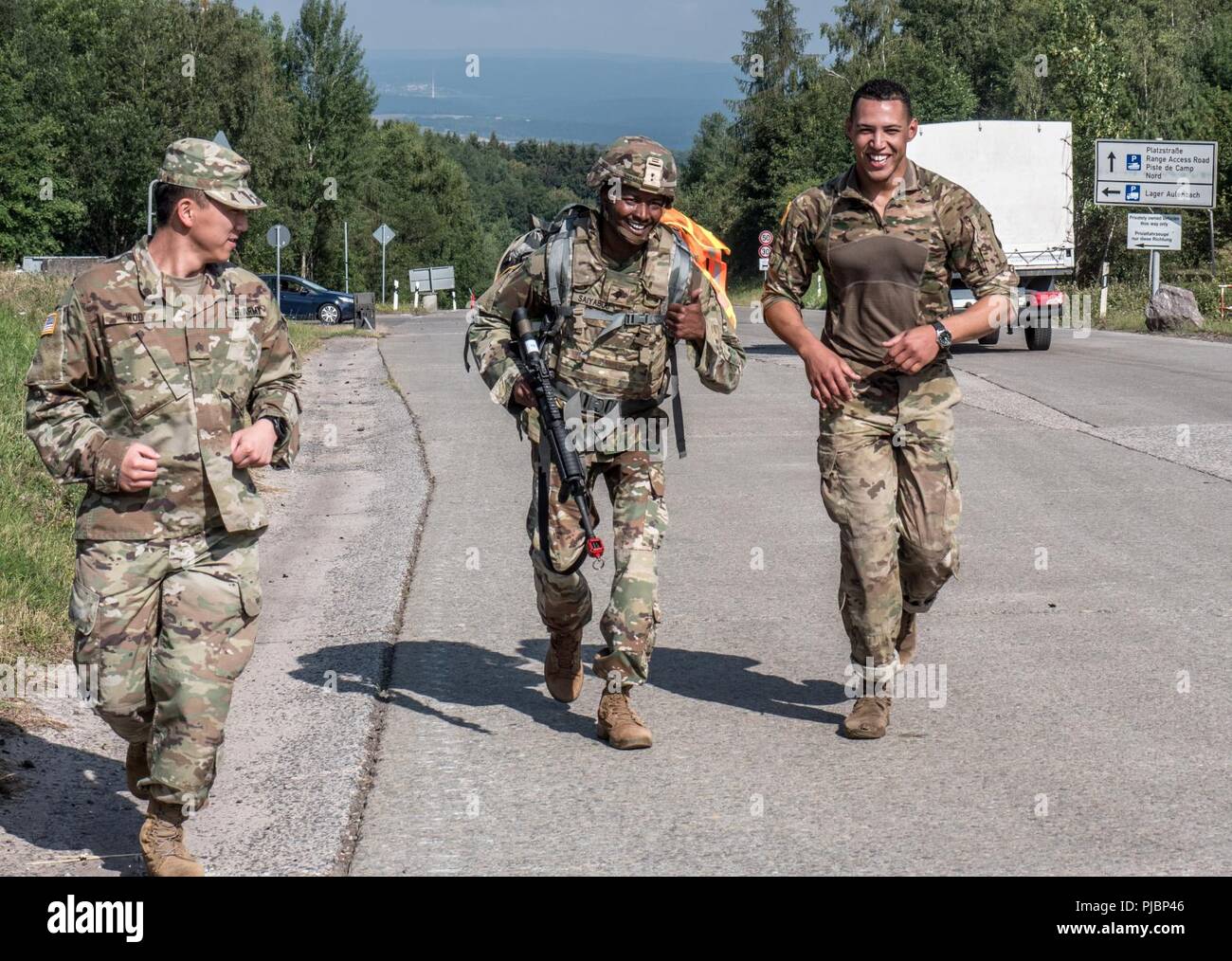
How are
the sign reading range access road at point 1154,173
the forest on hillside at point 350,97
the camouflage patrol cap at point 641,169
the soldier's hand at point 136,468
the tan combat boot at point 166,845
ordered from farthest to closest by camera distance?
the forest on hillside at point 350,97 < the sign reading range access road at point 1154,173 < the camouflage patrol cap at point 641,169 < the tan combat boot at point 166,845 < the soldier's hand at point 136,468

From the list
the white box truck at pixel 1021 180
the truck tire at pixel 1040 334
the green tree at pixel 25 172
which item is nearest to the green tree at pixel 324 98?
the green tree at pixel 25 172

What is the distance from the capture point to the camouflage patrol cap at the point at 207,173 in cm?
443

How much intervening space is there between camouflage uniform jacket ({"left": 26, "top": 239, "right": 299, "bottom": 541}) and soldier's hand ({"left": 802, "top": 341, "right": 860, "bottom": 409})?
2133mm

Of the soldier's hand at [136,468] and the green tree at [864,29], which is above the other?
the green tree at [864,29]

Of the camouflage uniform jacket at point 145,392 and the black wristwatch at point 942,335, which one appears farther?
the black wristwatch at point 942,335

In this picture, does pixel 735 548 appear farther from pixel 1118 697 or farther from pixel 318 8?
pixel 318 8

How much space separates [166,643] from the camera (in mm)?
4426

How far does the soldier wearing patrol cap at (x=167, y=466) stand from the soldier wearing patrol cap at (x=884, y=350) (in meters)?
2.21

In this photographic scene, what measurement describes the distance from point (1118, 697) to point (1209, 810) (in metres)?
1.37

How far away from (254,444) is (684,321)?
1.84 meters

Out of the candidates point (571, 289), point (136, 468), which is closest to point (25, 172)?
point (571, 289)

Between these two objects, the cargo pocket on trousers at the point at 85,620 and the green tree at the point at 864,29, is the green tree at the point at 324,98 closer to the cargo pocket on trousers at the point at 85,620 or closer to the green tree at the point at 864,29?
the green tree at the point at 864,29

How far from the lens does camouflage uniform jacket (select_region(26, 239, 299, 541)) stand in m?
4.40

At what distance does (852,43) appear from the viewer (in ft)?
280
